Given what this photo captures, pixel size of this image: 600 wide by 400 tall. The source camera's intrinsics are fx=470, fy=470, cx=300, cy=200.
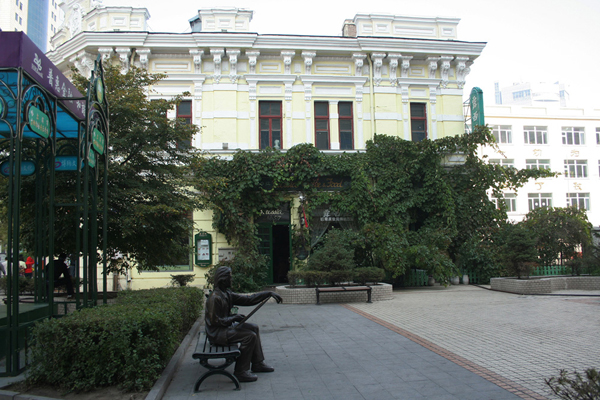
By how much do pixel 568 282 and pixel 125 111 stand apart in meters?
15.7

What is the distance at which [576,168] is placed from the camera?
48875 mm

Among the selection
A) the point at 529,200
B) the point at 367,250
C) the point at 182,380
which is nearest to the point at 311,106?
the point at 367,250

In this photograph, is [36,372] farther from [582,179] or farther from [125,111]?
[582,179]

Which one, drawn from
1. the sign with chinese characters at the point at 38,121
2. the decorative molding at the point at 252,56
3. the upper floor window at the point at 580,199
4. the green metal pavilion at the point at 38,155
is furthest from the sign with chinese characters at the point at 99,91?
the upper floor window at the point at 580,199

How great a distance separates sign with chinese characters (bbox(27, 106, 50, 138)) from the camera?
6.23 m

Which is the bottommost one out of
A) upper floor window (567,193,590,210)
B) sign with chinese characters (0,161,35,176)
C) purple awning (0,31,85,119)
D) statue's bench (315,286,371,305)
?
statue's bench (315,286,371,305)

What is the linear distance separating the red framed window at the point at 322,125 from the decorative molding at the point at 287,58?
1797mm

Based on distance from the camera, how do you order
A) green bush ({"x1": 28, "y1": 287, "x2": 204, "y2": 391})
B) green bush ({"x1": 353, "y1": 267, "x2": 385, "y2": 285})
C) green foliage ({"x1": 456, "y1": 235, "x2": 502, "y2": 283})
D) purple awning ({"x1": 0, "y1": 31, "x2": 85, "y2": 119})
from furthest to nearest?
green foliage ({"x1": 456, "y1": 235, "x2": 502, "y2": 283}) < green bush ({"x1": 353, "y1": 267, "x2": 385, "y2": 285}) < purple awning ({"x1": 0, "y1": 31, "x2": 85, "y2": 119}) < green bush ({"x1": 28, "y1": 287, "x2": 204, "y2": 391})

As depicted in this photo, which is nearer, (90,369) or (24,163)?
(90,369)

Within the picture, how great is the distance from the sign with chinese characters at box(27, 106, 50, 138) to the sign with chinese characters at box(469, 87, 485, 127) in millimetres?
16720

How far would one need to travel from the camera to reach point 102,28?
19359 mm

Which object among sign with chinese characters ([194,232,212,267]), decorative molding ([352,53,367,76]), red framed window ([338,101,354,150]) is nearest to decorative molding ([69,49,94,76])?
sign with chinese characters ([194,232,212,267])

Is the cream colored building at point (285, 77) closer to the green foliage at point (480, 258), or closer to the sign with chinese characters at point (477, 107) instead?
the sign with chinese characters at point (477, 107)

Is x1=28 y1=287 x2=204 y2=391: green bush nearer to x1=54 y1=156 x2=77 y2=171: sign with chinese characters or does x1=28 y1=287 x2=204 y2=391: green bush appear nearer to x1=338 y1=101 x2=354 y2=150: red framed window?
x1=54 y1=156 x2=77 y2=171: sign with chinese characters
